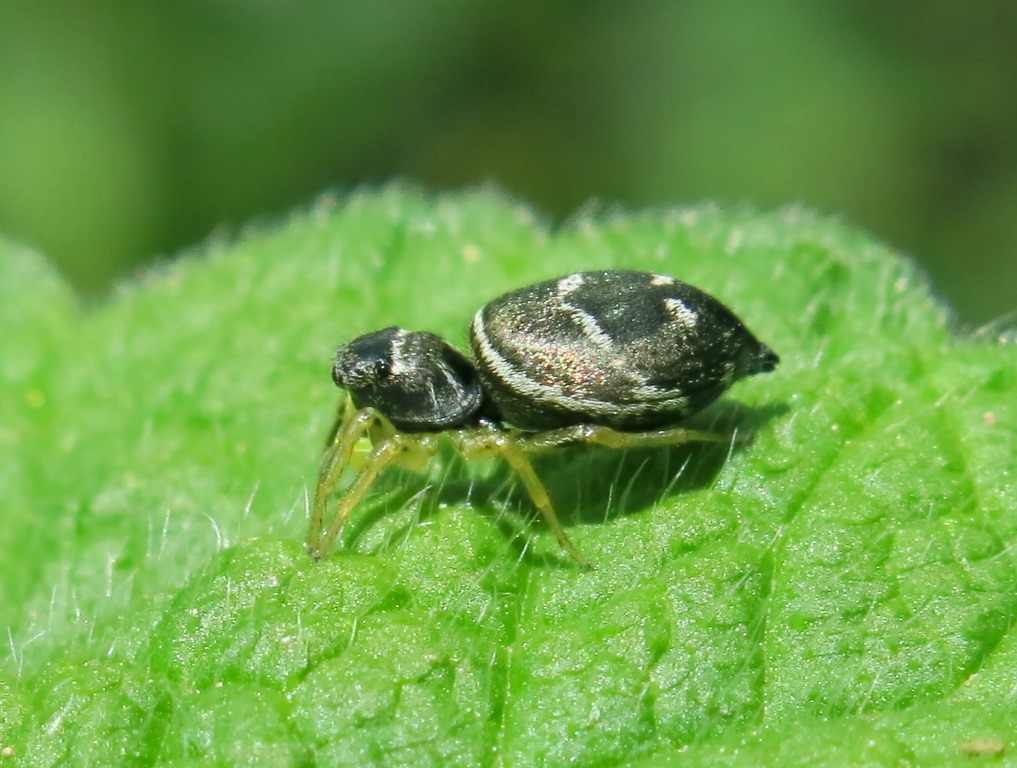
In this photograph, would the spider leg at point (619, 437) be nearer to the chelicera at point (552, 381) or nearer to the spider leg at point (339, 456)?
the chelicera at point (552, 381)

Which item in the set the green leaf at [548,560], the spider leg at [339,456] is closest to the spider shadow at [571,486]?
the green leaf at [548,560]

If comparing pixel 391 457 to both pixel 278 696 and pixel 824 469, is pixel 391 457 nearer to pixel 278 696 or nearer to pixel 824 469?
pixel 278 696

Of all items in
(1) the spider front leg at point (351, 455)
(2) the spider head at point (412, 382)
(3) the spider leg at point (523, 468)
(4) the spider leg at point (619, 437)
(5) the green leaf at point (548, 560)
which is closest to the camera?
(5) the green leaf at point (548, 560)

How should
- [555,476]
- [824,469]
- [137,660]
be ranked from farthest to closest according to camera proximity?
1. [555,476]
2. [824,469]
3. [137,660]

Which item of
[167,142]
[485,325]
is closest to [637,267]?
[485,325]

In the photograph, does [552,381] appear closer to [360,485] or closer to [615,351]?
[615,351]

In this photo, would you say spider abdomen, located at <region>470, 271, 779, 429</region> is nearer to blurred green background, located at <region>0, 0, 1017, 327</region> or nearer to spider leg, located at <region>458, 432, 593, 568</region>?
spider leg, located at <region>458, 432, 593, 568</region>

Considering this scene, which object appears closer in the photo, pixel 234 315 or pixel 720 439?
pixel 720 439

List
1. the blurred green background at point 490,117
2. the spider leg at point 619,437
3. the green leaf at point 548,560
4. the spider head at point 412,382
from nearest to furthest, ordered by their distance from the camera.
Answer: the green leaf at point 548,560
the spider leg at point 619,437
the spider head at point 412,382
the blurred green background at point 490,117
